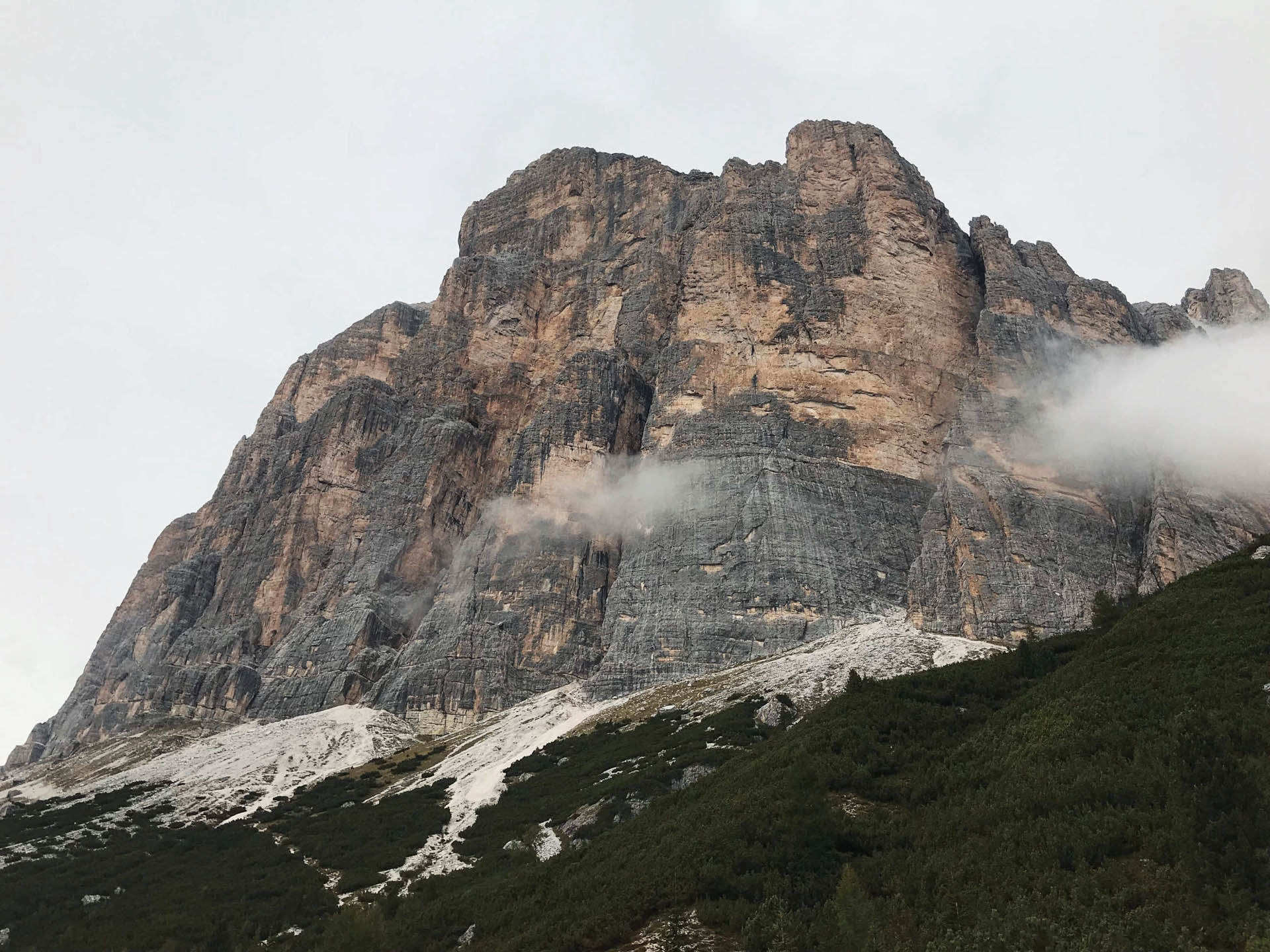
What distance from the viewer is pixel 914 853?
75.0ft

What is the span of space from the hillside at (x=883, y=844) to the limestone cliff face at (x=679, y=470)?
33.1m

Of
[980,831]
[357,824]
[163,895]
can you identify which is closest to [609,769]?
[357,824]

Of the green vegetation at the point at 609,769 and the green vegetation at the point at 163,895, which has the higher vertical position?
the green vegetation at the point at 609,769

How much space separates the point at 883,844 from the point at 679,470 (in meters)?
74.7

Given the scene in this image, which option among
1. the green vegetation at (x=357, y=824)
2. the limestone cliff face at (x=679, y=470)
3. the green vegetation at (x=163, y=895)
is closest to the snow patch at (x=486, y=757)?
the green vegetation at (x=357, y=824)

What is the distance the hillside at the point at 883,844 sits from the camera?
18.0 metres

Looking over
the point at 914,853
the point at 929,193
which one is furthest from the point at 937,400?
the point at 914,853

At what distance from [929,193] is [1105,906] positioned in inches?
4698

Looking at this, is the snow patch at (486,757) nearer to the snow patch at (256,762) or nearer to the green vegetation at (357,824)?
the green vegetation at (357,824)

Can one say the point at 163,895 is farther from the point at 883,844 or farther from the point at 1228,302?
the point at 1228,302

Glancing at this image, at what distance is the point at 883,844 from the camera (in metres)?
24.8

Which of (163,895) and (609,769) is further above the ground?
(609,769)

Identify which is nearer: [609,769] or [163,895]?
[163,895]

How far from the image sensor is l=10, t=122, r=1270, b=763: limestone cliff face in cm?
8494
